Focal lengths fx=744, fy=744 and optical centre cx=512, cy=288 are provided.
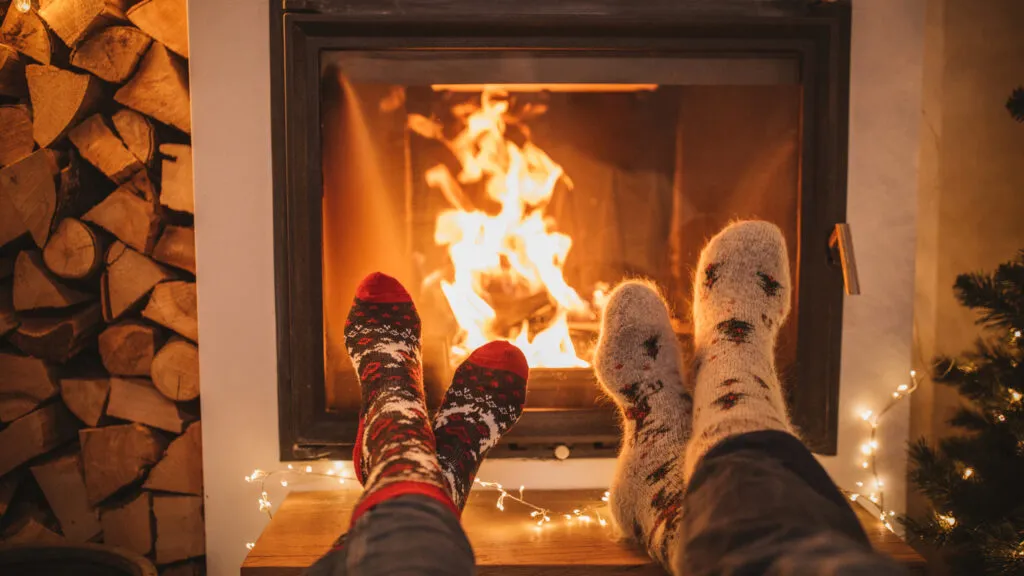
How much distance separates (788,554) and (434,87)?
2.95ft

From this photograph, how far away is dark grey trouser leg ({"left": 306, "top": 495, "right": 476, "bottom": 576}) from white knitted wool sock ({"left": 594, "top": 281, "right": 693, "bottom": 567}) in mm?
369

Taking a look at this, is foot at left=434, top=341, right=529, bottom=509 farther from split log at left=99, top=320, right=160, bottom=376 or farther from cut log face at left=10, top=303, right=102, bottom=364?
cut log face at left=10, top=303, right=102, bottom=364

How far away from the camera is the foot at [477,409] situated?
106 centimetres

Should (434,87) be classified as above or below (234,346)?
above

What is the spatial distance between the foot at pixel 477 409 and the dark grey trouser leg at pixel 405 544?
261 mm

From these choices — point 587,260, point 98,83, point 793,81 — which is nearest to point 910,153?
point 793,81

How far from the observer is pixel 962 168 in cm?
128

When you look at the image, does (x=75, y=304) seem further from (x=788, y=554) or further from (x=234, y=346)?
(x=788, y=554)

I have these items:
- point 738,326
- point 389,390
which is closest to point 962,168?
point 738,326

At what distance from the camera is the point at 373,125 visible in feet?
4.10

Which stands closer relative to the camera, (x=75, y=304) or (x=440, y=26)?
(x=440, y=26)

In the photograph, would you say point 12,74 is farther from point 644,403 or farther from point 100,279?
point 644,403

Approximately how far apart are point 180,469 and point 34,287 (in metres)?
0.40

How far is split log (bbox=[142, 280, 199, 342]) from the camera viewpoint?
4.22 ft
